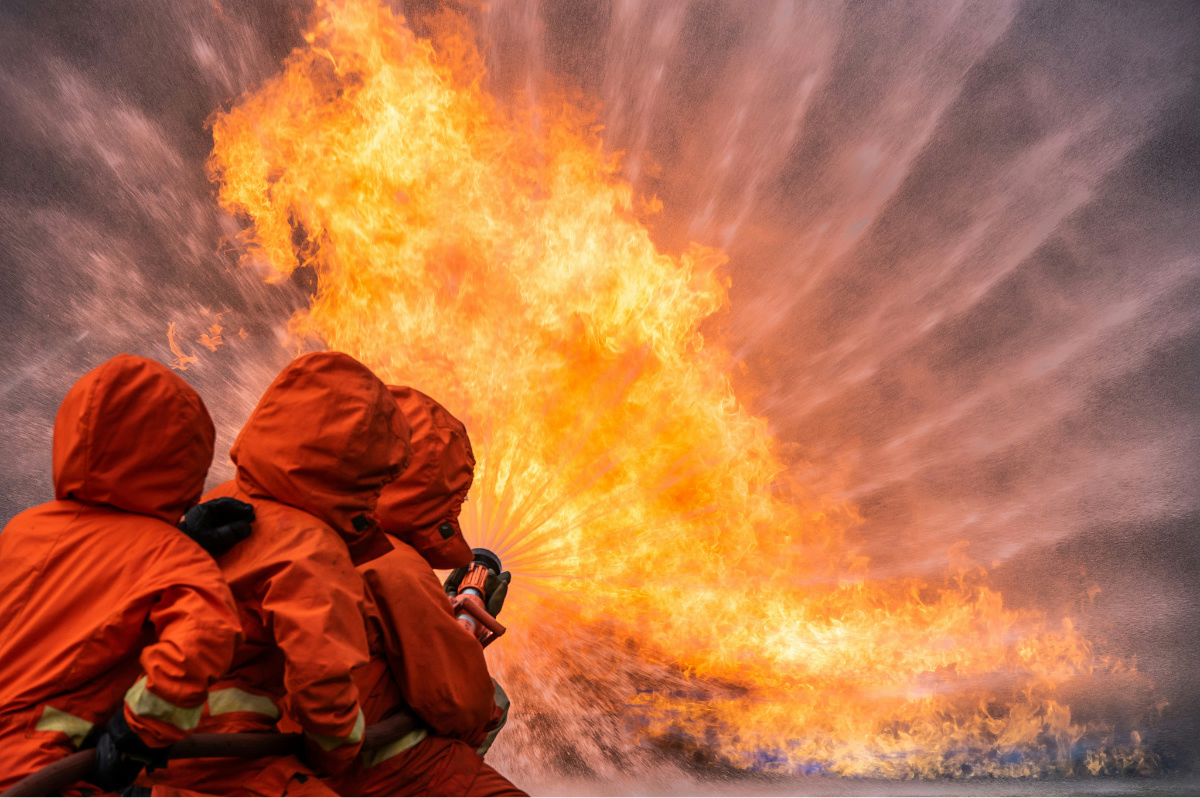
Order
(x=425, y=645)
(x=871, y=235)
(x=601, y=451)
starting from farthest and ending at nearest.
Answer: (x=871, y=235), (x=601, y=451), (x=425, y=645)

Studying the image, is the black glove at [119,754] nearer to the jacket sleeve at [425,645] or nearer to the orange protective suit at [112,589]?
the orange protective suit at [112,589]

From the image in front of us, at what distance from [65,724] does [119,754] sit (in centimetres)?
19

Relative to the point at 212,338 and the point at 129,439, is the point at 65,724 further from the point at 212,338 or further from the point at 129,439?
the point at 212,338

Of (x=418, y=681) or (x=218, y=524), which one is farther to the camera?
(x=418, y=681)

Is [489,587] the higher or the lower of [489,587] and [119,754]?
the higher

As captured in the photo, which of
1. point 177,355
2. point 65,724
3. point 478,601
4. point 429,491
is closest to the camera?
point 65,724

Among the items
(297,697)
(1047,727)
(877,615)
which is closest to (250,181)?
(297,697)

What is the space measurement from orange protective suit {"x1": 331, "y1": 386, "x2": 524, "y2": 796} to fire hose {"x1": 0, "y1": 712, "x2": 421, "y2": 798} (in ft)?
0.18

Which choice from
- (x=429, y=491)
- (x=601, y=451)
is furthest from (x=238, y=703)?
(x=601, y=451)

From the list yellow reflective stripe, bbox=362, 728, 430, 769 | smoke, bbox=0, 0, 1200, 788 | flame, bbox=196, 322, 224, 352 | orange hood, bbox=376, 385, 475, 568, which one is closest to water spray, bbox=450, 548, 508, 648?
orange hood, bbox=376, 385, 475, 568

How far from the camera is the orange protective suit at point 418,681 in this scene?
2918mm

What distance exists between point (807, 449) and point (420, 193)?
3.94 meters

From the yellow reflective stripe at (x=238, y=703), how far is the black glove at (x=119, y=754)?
0.30 metres

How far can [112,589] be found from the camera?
2.24 meters
